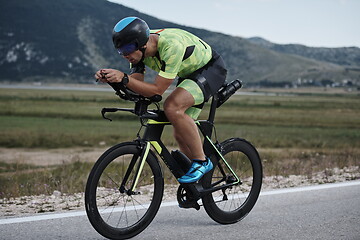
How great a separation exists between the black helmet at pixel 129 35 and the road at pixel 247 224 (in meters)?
1.68

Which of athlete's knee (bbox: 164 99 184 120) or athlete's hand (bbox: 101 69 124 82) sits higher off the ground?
athlete's hand (bbox: 101 69 124 82)

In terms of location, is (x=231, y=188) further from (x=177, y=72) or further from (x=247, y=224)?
(x=177, y=72)

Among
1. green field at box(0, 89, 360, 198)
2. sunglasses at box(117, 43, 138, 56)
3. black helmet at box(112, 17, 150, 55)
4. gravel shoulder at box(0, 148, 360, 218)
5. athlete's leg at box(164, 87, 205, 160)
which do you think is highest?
black helmet at box(112, 17, 150, 55)

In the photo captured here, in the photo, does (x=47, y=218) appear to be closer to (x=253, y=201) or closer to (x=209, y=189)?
(x=209, y=189)

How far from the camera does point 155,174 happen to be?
194 inches

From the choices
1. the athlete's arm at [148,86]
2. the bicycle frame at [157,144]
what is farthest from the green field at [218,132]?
the athlete's arm at [148,86]

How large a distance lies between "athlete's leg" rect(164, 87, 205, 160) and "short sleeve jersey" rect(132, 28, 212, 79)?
23 cm

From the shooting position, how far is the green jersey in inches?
181

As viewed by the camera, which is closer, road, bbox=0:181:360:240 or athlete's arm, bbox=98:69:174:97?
athlete's arm, bbox=98:69:174:97

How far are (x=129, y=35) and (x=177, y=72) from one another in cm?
55

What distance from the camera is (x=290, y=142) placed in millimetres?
31891

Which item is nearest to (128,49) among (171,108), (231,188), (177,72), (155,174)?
(177,72)

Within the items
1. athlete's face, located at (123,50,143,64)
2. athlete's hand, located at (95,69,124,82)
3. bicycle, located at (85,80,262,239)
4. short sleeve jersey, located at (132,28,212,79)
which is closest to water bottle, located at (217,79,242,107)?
bicycle, located at (85,80,262,239)

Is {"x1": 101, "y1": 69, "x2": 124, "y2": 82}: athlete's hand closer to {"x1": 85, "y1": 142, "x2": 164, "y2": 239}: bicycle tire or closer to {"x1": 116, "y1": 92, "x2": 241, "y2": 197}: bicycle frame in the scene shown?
{"x1": 116, "y1": 92, "x2": 241, "y2": 197}: bicycle frame
